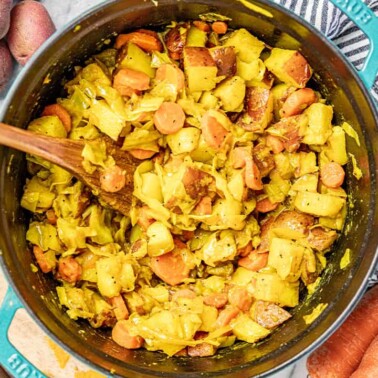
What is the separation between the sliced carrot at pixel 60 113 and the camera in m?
2.28

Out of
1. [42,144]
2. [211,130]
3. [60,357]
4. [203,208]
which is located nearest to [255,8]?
[211,130]

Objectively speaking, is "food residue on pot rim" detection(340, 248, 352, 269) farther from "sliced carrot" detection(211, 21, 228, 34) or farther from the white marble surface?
"sliced carrot" detection(211, 21, 228, 34)

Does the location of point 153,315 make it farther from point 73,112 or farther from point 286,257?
point 73,112

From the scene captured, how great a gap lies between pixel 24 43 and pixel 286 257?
3.67 feet

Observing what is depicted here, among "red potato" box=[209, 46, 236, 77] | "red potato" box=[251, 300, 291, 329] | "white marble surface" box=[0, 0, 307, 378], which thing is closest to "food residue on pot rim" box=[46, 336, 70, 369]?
"white marble surface" box=[0, 0, 307, 378]

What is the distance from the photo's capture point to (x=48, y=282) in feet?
7.59

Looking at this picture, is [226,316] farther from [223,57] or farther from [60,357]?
[223,57]

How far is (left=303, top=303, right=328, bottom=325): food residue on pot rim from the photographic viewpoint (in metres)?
2.24

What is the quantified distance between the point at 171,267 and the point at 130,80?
0.61 m

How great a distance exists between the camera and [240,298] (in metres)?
2.30

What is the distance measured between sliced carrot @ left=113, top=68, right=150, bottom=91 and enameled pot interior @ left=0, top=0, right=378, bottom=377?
0.12 meters

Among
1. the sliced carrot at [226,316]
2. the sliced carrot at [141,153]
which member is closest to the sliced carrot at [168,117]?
the sliced carrot at [141,153]

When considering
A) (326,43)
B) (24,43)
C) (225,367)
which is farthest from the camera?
(24,43)

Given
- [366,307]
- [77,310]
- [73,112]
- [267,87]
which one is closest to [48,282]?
[77,310]
